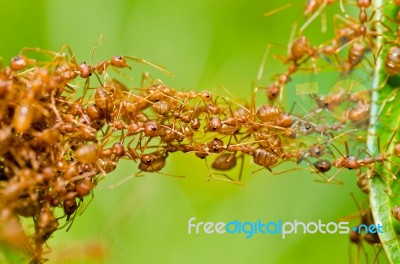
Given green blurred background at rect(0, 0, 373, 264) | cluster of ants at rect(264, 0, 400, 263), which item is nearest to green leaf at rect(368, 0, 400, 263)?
cluster of ants at rect(264, 0, 400, 263)

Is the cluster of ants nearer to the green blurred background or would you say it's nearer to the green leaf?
the green leaf

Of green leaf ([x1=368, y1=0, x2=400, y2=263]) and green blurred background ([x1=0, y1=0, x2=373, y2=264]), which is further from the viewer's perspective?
green blurred background ([x1=0, y1=0, x2=373, y2=264])

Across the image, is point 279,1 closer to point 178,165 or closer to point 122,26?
point 122,26

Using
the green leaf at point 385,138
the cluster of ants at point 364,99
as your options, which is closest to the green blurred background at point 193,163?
the cluster of ants at point 364,99

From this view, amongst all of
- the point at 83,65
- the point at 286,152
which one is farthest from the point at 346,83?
the point at 83,65

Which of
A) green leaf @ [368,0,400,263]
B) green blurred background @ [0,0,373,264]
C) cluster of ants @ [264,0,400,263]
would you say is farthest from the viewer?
green blurred background @ [0,0,373,264]

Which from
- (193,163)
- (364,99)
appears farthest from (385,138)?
(193,163)

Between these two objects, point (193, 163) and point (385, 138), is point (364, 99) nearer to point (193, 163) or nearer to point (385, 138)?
point (385, 138)

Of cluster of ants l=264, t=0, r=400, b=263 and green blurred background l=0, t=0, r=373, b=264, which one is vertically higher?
cluster of ants l=264, t=0, r=400, b=263

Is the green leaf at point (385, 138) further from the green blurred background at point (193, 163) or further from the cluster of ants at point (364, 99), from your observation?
the green blurred background at point (193, 163)
